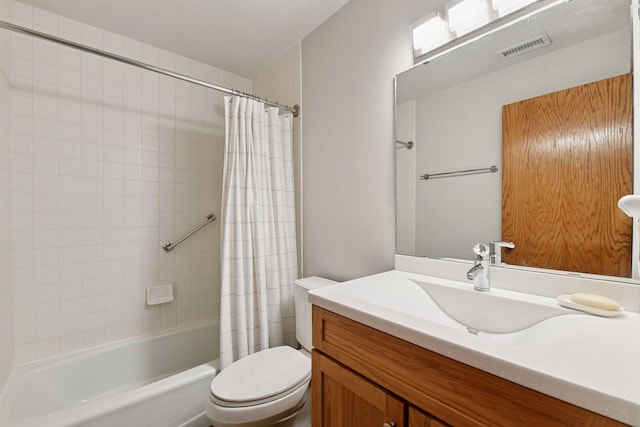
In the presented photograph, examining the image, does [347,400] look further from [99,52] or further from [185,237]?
[99,52]

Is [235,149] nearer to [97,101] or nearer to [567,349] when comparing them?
[97,101]

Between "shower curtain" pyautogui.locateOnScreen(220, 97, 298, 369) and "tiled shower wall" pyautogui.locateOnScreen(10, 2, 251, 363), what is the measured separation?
677 millimetres

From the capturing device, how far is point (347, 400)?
0.78 metres

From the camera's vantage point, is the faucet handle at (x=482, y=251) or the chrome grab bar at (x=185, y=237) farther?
the chrome grab bar at (x=185, y=237)

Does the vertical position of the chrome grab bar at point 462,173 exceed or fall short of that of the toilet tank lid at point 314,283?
it exceeds it

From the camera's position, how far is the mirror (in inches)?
31.5

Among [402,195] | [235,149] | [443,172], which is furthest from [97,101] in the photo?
[443,172]

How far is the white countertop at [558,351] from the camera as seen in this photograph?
1.28 feet

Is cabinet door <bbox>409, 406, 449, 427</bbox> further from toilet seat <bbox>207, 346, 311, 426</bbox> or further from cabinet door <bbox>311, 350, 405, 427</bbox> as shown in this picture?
toilet seat <bbox>207, 346, 311, 426</bbox>

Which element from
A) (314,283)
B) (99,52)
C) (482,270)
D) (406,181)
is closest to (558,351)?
(482,270)

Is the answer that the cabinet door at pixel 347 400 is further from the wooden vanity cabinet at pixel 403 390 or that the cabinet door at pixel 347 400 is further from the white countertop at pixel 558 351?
the white countertop at pixel 558 351

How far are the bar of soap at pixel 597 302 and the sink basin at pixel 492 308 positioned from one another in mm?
37

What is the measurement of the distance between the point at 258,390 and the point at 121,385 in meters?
1.21

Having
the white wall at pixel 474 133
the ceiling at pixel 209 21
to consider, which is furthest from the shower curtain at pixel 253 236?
the white wall at pixel 474 133
